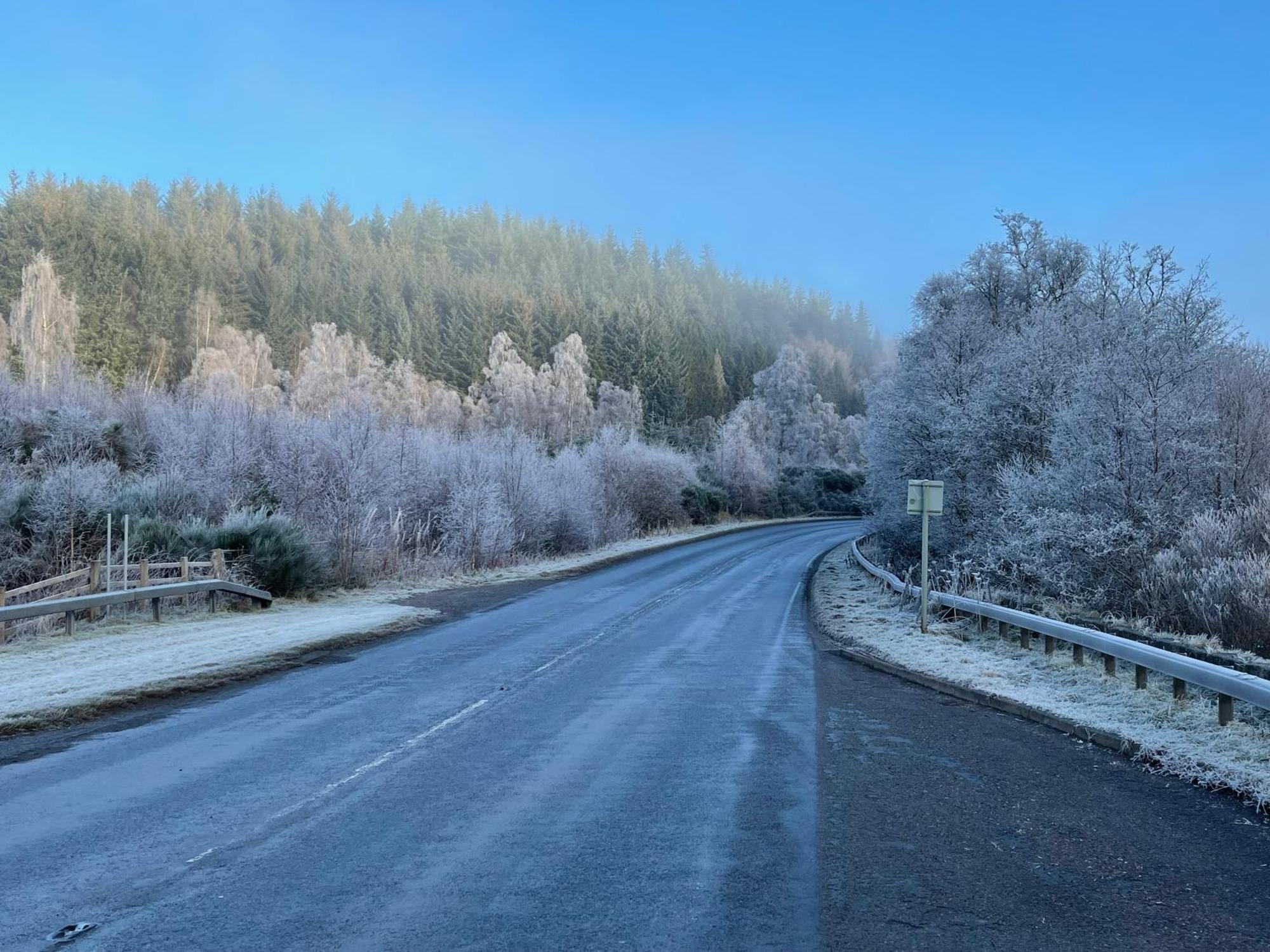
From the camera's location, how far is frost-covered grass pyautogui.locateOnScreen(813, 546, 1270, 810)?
7402mm

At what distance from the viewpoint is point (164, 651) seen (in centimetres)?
1342

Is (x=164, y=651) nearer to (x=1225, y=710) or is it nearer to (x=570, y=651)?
(x=570, y=651)

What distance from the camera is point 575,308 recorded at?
10056 centimetres

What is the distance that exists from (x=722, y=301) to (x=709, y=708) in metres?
150

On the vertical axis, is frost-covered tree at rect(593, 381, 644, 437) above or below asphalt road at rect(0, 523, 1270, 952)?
above

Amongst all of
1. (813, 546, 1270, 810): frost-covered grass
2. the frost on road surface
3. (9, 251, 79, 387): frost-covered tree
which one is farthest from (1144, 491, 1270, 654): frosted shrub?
(9, 251, 79, 387): frost-covered tree

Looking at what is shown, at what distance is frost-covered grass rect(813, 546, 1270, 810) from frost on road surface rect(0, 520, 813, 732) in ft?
29.7

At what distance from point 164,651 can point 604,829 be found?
9946 millimetres

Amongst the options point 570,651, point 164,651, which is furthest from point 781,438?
point 164,651

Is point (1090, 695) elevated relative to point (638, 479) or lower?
lower

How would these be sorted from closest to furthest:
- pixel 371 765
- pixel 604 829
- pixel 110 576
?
pixel 604 829 < pixel 371 765 < pixel 110 576

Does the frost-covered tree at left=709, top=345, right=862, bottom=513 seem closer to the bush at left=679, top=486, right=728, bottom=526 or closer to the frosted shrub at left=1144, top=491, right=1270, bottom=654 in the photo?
the bush at left=679, top=486, right=728, bottom=526

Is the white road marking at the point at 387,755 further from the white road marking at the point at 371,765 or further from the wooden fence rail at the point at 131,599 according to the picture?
the wooden fence rail at the point at 131,599

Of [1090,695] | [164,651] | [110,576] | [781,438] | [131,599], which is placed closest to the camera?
[1090,695]
